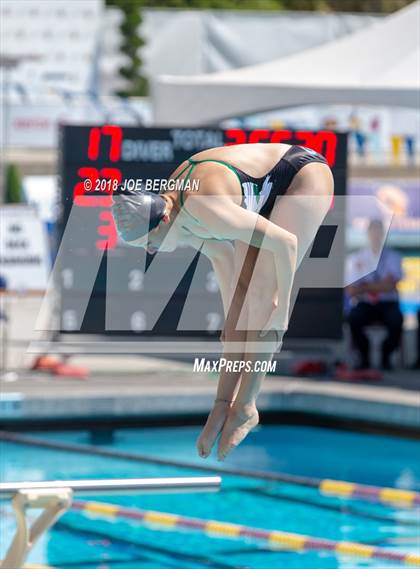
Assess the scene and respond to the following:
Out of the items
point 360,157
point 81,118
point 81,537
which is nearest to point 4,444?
point 81,537

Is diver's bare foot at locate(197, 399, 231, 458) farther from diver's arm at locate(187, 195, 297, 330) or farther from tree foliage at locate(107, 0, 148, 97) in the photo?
tree foliage at locate(107, 0, 148, 97)

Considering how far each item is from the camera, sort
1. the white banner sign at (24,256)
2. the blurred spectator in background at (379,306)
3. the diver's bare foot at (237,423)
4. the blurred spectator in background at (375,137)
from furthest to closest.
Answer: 1. the blurred spectator in background at (375,137)
2. the white banner sign at (24,256)
3. the blurred spectator in background at (379,306)
4. the diver's bare foot at (237,423)

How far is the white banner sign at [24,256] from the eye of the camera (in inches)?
405

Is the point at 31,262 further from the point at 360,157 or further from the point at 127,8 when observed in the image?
the point at 127,8

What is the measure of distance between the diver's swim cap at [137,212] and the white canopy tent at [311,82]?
17.3 ft

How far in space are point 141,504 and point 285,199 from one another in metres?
5.04

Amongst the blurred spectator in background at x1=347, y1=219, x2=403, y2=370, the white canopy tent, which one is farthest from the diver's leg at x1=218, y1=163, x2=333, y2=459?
the blurred spectator in background at x1=347, y1=219, x2=403, y2=370

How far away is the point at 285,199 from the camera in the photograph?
2795mm

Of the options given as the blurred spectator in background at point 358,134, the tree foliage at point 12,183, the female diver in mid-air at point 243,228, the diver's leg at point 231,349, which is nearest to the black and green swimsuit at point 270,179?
the female diver in mid-air at point 243,228

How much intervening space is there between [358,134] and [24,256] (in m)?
12.6

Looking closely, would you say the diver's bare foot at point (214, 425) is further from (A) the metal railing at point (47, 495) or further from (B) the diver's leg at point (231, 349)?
(A) the metal railing at point (47, 495)

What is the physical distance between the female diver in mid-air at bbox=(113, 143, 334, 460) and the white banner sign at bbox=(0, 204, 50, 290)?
7434 mm

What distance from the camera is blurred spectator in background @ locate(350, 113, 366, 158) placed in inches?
845

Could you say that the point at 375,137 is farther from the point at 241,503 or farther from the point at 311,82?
the point at 241,503
